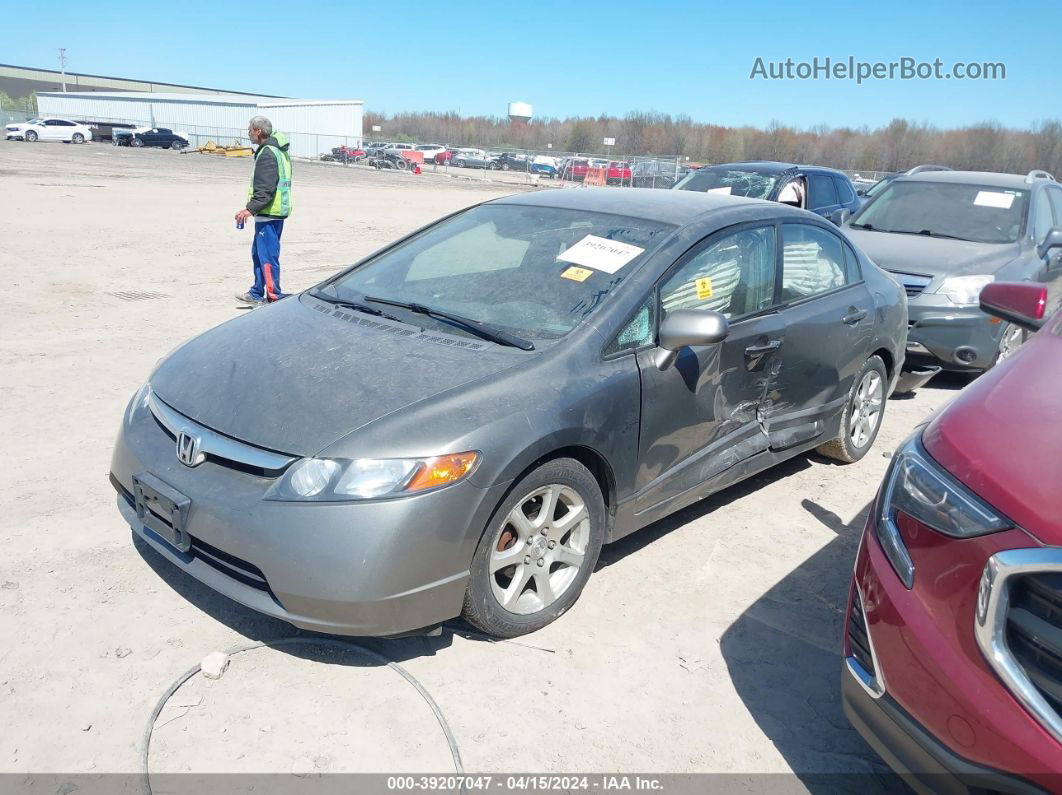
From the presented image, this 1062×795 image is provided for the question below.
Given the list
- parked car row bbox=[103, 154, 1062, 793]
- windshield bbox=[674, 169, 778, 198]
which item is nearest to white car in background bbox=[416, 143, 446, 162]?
windshield bbox=[674, 169, 778, 198]

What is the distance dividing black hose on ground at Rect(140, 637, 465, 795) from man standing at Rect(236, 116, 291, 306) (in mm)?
5742

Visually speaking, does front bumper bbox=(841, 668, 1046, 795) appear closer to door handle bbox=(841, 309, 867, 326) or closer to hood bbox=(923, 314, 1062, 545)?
hood bbox=(923, 314, 1062, 545)

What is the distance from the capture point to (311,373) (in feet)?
10.5

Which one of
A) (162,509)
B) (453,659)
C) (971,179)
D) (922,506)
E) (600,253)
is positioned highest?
(971,179)

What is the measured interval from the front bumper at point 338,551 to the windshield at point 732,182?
9.23 meters

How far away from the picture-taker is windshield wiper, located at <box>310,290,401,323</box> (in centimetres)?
376

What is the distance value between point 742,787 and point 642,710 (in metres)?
0.42

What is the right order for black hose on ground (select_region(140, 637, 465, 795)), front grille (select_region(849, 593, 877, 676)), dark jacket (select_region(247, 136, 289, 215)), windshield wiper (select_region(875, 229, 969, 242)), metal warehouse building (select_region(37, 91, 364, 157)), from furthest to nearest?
metal warehouse building (select_region(37, 91, 364, 157))
dark jacket (select_region(247, 136, 289, 215))
windshield wiper (select_region(875, 229, 969, 242))
black hose on ground (select_region(140, 637, 465, 795))
front grille (select_region(849, 593, 877, 676))

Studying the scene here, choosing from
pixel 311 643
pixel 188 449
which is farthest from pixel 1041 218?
pixel 188 449

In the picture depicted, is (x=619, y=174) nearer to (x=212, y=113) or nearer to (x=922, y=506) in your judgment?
(x=922, y=506)

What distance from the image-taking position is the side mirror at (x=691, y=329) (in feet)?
11.1

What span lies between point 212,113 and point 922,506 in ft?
242

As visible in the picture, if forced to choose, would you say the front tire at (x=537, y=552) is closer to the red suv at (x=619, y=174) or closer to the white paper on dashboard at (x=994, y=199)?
the white paper on dashboard at (x=994, y=199)

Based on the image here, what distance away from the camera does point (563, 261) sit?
12.6ft
